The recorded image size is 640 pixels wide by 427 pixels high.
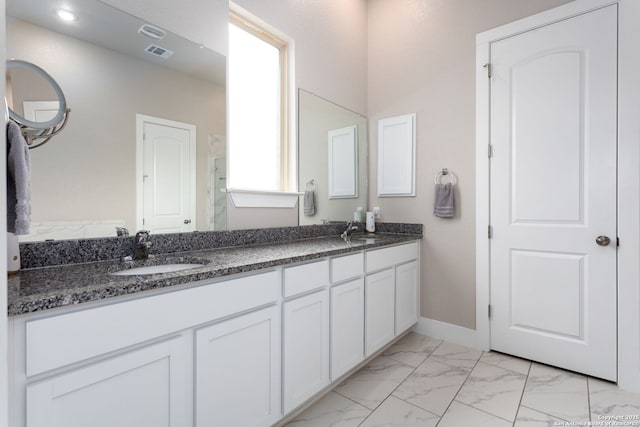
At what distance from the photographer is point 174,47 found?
5.45 ft

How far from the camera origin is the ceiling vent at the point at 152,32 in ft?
5.01

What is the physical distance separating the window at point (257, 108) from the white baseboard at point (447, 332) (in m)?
1.67

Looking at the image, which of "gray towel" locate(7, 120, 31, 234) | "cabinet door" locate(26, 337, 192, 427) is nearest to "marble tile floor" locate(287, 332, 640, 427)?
"cabinet door" locate(26, 337, 192, 427)

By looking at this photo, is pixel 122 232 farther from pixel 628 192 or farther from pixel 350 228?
pixel 628 192

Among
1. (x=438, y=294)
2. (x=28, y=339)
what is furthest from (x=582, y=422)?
(x=28, y=339)

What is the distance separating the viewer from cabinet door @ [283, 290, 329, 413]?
1.50 m

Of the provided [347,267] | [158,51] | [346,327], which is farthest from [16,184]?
[346,327]

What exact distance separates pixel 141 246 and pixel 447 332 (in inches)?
92.7

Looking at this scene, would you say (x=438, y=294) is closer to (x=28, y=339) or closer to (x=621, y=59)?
(x=621, y=59)

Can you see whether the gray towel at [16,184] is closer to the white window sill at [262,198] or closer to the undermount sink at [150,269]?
the undermount sink at [150,269]

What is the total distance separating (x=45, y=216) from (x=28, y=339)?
0.65 meters

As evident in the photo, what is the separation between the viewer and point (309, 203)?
8.05 ft

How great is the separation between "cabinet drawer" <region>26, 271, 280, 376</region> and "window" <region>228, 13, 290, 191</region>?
0.94 metres

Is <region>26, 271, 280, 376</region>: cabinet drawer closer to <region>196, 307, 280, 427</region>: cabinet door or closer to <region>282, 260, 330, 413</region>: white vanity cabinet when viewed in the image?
<region>196, 307, 280, 427</region>: cabinet door
